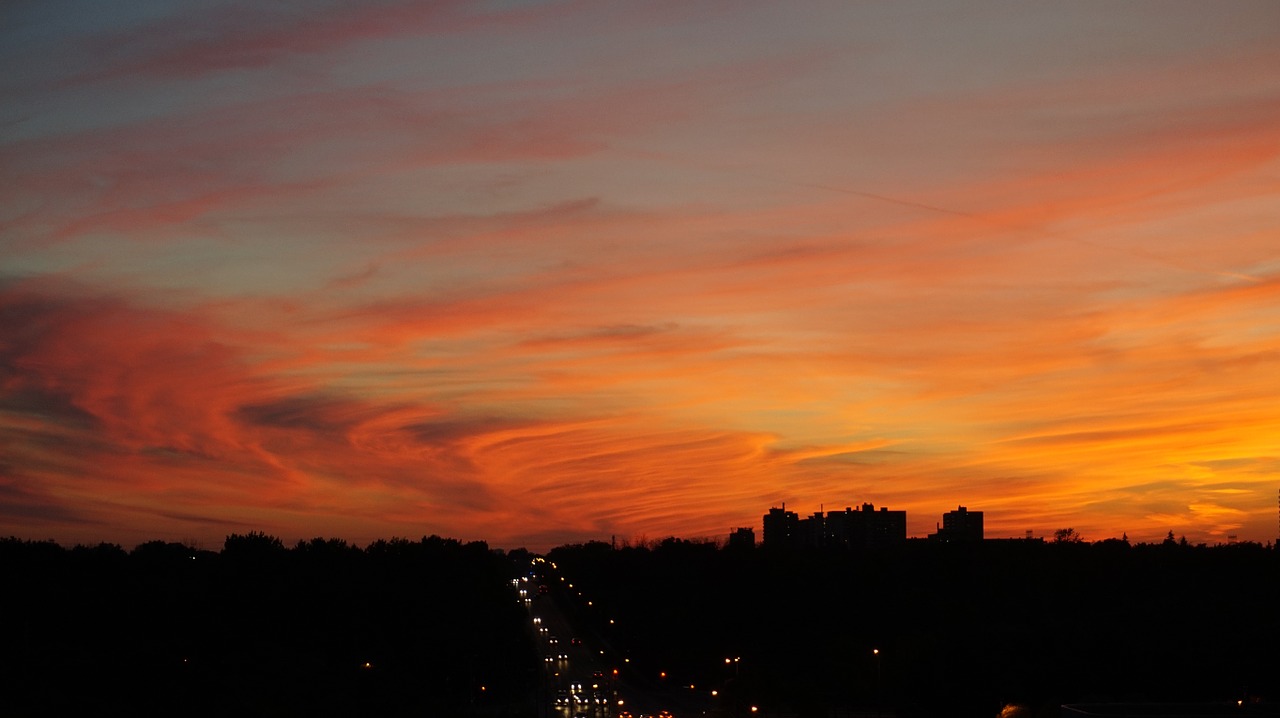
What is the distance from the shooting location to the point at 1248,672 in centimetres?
12281

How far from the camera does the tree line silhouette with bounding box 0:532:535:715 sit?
385 feet

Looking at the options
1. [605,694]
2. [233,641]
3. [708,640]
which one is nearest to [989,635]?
[605,694]

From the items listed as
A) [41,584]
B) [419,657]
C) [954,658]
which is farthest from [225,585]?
[954,658]

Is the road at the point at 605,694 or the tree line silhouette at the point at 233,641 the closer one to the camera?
the tree line silhouette at the point at 233,641

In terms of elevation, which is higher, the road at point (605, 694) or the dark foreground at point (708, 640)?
the dark foreground at point (708, 640)

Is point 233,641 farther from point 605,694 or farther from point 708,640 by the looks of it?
point 708,640

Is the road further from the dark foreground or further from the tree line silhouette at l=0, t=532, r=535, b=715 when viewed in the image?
the tree line silhouette at l=0, t=532, r=535, b=715

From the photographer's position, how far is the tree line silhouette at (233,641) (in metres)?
117

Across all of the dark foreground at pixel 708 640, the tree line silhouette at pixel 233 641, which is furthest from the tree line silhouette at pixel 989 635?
the tree line silhouette at pixel 233 641

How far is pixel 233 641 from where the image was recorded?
553 feet

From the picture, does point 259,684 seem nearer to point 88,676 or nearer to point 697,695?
point 88,676

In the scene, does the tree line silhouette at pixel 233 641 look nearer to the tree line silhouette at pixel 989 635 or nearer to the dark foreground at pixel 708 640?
the dark foreground at pixel 708 640

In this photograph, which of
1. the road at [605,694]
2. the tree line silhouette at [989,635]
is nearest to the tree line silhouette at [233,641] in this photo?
the road at [605,694]

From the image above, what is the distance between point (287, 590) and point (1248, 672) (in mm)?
118289
